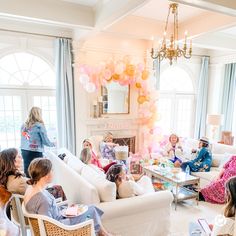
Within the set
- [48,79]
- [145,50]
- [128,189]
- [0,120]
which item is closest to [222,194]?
[128,189]

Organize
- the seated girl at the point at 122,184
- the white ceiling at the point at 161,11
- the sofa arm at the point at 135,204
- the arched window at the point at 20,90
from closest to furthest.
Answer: the sofa arm at the point at 135,204 < the seated girl at the point at 122,184 < the white ceiling at the point at 161,11 < the arched window at the point at 20,90

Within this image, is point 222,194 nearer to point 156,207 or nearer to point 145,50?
point 156,207

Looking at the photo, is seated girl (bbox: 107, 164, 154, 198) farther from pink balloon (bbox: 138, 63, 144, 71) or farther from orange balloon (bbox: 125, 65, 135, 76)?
pink balloon (bbox: 138, 63, 144, 71)

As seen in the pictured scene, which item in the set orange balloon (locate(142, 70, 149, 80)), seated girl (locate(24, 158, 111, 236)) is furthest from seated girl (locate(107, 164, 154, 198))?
orange balloon (locate(142, 70, 149, 80))

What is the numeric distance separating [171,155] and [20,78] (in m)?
3.56

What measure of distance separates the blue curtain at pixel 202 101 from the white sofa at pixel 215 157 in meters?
1.35

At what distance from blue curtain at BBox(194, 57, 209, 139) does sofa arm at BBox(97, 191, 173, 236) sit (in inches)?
170

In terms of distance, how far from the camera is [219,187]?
368cm

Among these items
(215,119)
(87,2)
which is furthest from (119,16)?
(215,119)

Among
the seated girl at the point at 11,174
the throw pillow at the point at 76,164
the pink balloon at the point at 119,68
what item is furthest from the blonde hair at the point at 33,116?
the pink balloon at the point at 119,68

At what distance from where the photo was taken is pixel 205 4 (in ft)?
8.16

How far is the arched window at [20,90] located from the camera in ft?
14.2

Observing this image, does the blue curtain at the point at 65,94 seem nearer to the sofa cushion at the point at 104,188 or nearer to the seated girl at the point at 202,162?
the sofa cushion at the point at 104,188

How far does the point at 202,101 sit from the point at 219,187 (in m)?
3.36
